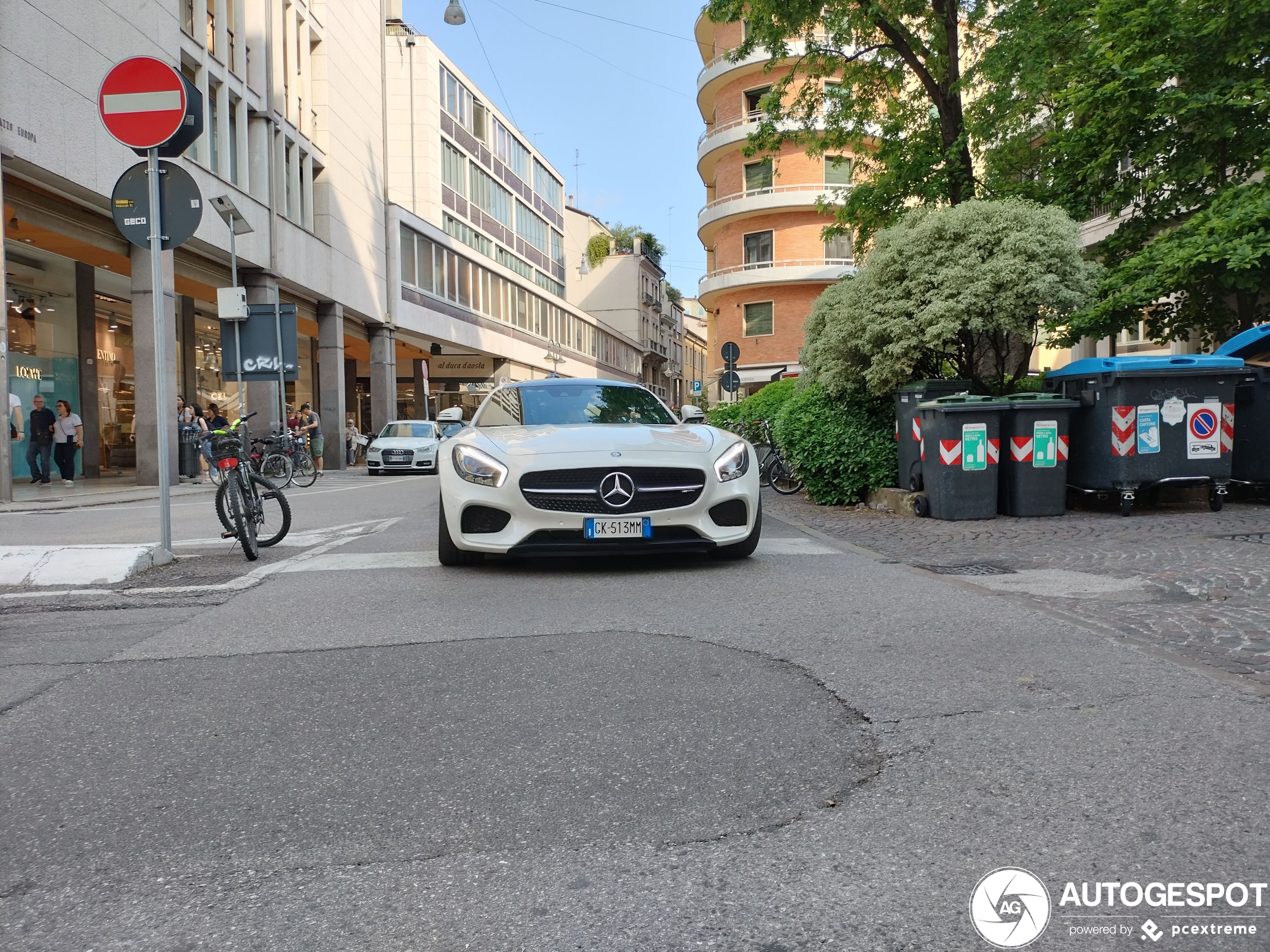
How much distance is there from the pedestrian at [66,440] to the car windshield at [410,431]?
791 centimetres

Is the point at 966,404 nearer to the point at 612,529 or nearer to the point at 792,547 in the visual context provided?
the point at 792,547

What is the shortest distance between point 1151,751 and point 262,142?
2891cm

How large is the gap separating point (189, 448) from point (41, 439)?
290 cm

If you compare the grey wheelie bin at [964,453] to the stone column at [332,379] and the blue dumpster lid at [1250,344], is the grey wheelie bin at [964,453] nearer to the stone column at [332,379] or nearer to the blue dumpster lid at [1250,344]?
the blue dumpster lid at [1250,344]

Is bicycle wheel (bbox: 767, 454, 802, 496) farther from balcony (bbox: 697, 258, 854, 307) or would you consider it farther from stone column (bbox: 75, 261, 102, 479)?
balcony (bbox: 697, 258, 854, 307)

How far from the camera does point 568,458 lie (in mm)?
6906

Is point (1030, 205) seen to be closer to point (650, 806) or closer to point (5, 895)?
point (650, 806)

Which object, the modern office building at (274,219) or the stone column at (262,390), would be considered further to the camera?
the stone column at (262,390)

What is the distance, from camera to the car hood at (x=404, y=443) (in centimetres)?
2741

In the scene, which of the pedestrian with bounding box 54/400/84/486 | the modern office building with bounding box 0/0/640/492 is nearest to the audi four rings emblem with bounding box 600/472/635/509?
the modern office building with bounding box 0/0/640/492

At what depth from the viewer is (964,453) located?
35.3 feet

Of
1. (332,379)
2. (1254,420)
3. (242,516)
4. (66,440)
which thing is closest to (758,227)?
(332,379)

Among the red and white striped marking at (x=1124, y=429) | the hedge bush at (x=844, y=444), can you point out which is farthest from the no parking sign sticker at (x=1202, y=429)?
the hedge bush at (x=844, y=444)

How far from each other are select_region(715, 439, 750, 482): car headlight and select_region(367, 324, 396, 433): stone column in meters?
34.7
